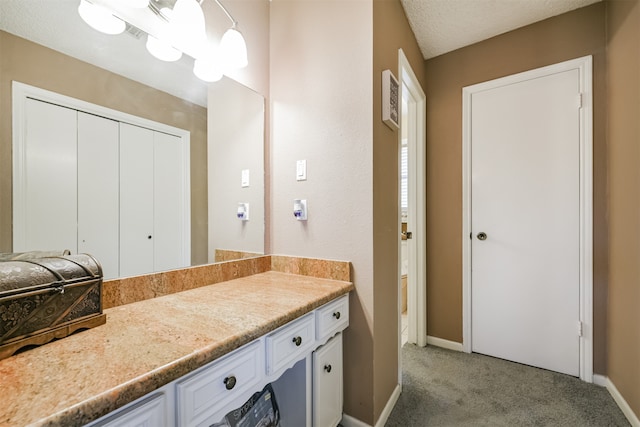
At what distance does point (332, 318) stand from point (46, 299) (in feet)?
3.15

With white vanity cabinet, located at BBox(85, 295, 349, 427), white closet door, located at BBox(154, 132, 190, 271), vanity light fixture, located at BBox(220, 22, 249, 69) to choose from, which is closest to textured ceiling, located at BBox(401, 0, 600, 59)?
vanity light fixture, located at BBox(220, 22, 249, 69)

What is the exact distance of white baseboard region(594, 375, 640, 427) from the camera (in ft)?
4.61

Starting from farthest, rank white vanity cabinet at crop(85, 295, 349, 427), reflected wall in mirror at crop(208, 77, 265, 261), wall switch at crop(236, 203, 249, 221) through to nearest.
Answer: wall switch at crop(236, 203, 249, 221) → reflected wall in mirror at crop(208, 77, 265, 261) → white vanity cabinet at crop(85, 295, 349, 427)

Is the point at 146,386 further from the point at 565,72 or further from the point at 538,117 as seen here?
the point at 565,72

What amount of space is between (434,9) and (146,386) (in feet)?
7.72

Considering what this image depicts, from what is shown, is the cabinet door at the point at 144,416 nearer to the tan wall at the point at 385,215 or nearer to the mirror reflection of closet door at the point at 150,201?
the mirror reflection of closet door at the point at 150,201

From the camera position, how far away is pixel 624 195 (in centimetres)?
152

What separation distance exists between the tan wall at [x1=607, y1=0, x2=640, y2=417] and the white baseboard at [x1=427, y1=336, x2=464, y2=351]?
0.86m

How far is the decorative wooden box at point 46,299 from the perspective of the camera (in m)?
0.64

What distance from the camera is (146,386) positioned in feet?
1.84

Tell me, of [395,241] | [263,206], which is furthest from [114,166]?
[395,241]

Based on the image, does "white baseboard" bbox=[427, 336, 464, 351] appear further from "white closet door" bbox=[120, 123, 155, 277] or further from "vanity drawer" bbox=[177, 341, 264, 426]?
"white closet door" bbox=[120, 123, 155, 277]

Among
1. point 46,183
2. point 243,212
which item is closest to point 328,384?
point 243,212

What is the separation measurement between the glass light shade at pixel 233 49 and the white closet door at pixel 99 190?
65 centimetres
